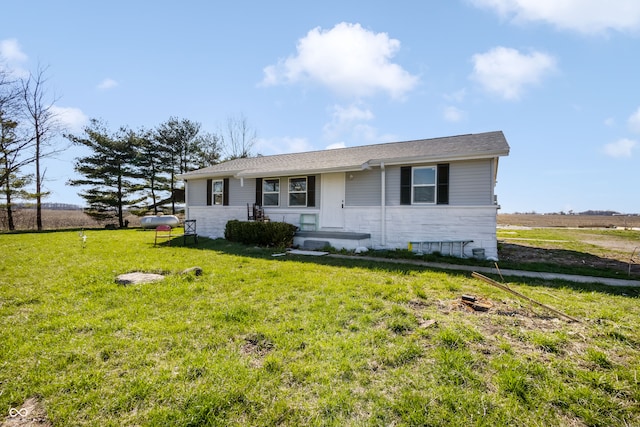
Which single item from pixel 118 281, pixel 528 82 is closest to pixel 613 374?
pixel 118 281

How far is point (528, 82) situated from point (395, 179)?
5.69 metres

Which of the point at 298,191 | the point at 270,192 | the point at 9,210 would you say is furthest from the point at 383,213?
the point at 9,210

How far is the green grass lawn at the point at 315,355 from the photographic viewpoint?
7.37 ft

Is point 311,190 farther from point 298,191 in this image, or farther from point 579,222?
point 579,222

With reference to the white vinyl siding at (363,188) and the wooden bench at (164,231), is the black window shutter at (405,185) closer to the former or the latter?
the white vinyl siding at (363,188)

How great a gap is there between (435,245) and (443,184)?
2.02m

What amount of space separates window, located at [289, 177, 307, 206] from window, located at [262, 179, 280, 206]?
70 centimetres

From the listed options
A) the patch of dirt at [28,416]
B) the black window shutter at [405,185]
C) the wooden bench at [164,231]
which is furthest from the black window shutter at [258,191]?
the patch of dirt at [28,416]

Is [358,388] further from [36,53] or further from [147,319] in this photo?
[36,53]

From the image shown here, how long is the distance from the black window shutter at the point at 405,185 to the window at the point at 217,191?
29.5 ft

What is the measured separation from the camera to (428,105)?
1275cm

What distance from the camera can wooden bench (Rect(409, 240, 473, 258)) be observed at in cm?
919

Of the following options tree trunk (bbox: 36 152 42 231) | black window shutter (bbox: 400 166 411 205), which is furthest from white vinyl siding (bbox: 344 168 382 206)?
tree trunk (bbox: 36 152 42 231)

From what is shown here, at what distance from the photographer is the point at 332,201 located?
11.6 m
